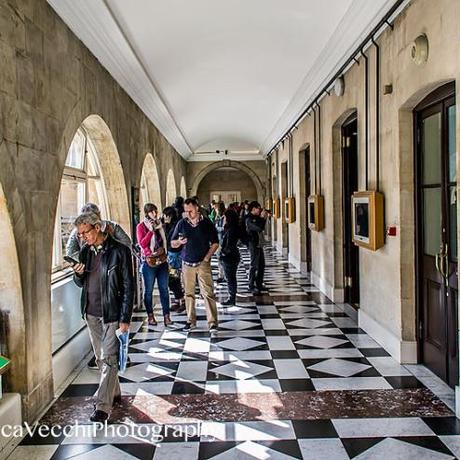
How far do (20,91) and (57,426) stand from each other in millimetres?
2256

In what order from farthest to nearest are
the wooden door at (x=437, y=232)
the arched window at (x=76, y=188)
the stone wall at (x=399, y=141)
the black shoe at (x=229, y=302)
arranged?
the black shoe at (x=229, y=302) < the arched window at (x=76, y=188) < the wooden door at (x=437, y=232) < the stone wall at (x=399, y=141)

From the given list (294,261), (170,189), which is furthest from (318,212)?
(170,189)

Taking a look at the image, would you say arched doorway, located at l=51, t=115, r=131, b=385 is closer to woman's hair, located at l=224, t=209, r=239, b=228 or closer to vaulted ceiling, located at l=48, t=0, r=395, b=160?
vaulted ceiling, located at l=48, t=0, r=395, b=160

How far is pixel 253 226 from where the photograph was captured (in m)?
9.13

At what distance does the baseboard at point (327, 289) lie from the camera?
27.5 ft

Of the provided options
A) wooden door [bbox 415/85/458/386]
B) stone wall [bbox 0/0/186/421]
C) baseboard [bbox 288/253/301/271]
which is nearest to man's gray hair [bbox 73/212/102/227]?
stone wall [bbox 0/0/186/421]

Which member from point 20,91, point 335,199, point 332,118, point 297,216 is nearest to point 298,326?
point 335,199

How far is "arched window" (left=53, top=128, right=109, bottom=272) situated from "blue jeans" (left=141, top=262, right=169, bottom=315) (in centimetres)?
106

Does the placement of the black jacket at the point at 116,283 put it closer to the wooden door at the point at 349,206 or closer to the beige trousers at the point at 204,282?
the beige trousers at the point at 204,282

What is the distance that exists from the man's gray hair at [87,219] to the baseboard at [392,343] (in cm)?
299

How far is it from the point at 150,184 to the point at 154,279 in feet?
16.8

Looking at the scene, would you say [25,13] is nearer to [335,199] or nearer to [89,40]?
[89,40]

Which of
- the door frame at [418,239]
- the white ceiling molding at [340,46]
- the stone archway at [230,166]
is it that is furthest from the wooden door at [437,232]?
the stone archway at [230,166]

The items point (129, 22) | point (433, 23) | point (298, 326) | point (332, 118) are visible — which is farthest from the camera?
point (332, 118)
